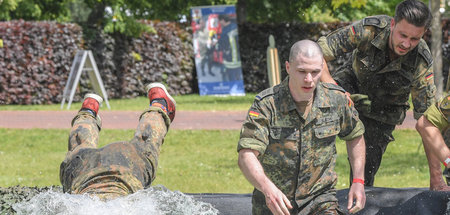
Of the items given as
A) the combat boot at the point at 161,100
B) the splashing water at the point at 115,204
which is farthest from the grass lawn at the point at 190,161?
the splashing water at the point at 115,204

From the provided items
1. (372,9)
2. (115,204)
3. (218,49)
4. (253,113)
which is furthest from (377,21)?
(372,9)

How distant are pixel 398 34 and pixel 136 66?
17.3 meters

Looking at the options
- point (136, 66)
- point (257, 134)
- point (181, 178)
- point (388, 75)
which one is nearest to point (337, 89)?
A: point (257, 134)

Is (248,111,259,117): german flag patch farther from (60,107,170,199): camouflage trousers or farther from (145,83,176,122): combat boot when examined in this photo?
(145,83,176,122): combat boot

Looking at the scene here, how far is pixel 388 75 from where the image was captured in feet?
21.0

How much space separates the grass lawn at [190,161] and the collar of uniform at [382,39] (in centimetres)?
327

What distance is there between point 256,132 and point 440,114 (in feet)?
5.40

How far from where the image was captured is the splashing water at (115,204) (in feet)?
14.5

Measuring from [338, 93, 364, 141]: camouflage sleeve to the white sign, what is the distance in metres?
13.8

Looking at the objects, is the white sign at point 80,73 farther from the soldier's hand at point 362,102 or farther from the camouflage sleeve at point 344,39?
the camouflage sleeve at point 344,39

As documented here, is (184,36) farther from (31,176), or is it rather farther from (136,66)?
(31,176)

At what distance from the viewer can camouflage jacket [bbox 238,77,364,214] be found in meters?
4.64

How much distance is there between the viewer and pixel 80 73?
59.8 feet

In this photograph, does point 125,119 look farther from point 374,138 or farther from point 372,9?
point 372,9
